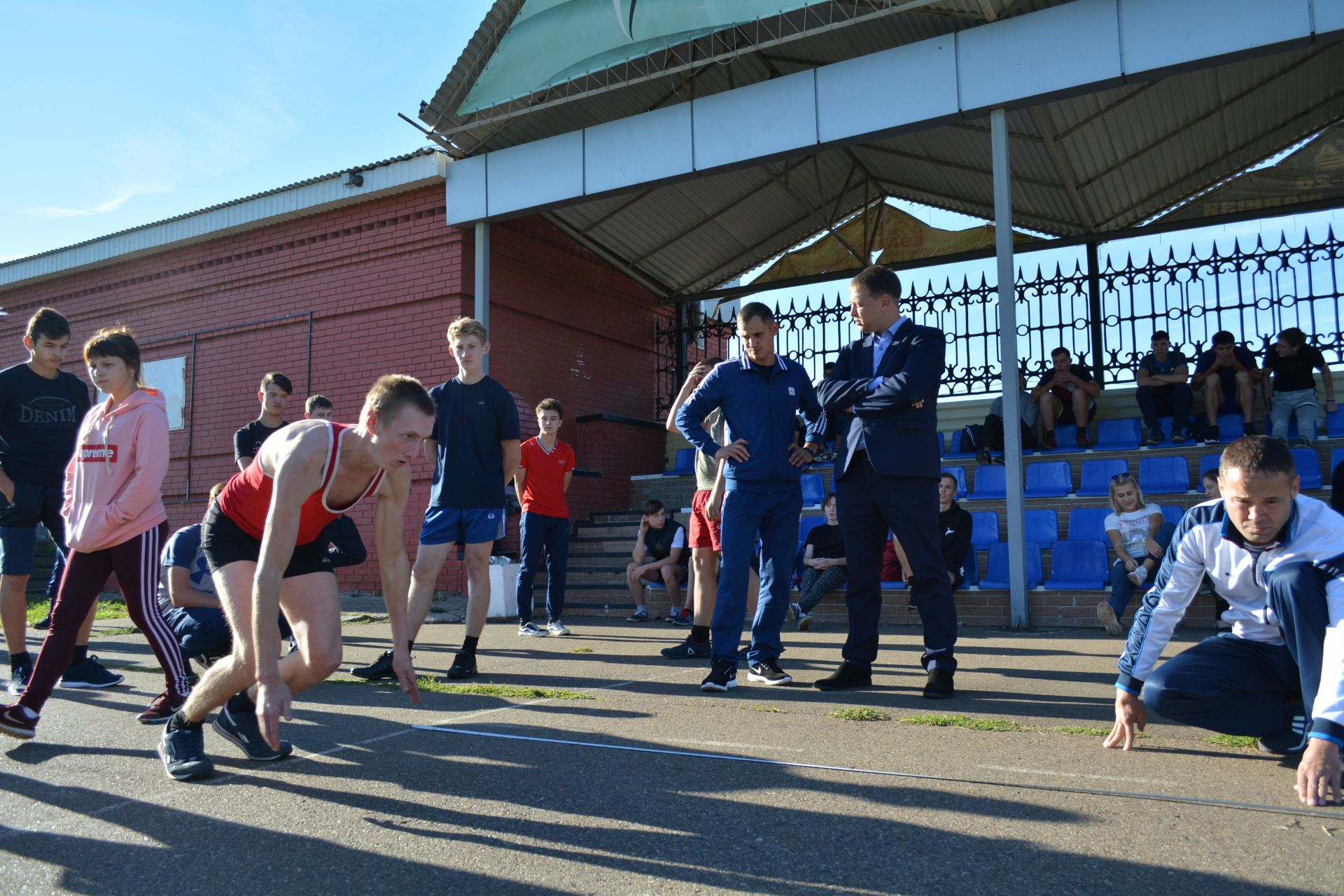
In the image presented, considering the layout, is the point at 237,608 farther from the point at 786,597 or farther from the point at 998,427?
the point at 998,427

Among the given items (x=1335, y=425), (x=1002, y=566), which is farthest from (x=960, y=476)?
(x=1335, y=425)

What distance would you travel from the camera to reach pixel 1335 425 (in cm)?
991

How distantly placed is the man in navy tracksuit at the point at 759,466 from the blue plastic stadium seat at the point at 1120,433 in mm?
7080

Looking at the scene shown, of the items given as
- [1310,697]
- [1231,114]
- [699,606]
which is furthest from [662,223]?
[1310,697]

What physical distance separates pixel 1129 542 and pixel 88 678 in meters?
7.15

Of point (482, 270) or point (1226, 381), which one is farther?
point (482, 270)

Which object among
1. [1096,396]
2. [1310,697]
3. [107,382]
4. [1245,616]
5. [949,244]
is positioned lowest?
[1310,697]

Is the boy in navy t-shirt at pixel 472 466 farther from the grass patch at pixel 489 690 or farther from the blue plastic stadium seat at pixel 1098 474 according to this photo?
the blue plastic stadium seat at pixel 1098 474

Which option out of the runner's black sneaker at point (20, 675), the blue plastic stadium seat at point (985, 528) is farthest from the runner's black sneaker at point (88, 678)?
the blue plastic stadium seat at point (985, 528)

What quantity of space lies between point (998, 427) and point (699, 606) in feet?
19.7

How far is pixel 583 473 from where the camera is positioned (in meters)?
12.3

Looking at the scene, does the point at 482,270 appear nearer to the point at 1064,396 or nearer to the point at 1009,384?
the point at 1009,384

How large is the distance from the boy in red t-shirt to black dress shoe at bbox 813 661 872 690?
11.1 ft

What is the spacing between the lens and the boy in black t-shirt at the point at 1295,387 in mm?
9344
